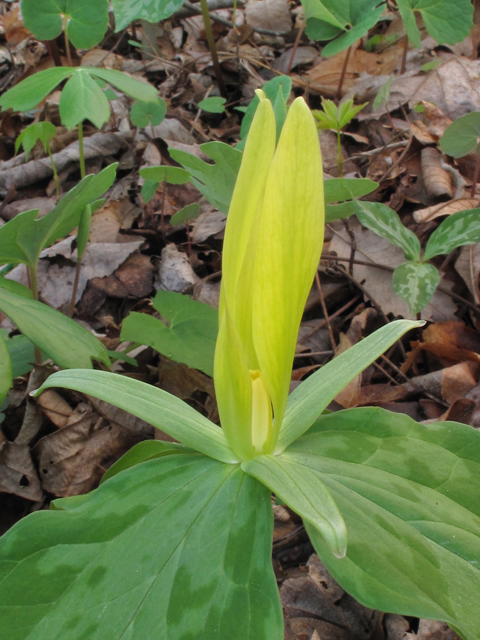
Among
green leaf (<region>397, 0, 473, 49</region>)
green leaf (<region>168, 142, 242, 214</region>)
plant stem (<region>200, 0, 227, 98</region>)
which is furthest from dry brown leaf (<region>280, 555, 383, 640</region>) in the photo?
plant stem (<region>200, 0, 227, 98</region>)

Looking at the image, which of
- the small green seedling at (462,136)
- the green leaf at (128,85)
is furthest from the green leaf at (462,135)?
the green leaf at (128,85)

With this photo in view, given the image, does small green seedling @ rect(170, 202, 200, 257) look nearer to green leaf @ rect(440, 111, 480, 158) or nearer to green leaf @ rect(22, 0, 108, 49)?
green leaf @ rect(22, 0, 108, 49)

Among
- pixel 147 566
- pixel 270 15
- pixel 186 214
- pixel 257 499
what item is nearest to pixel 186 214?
pixel 186 214

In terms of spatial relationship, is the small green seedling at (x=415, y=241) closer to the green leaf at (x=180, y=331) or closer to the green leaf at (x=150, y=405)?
the green leaf at (x=180, y=331)

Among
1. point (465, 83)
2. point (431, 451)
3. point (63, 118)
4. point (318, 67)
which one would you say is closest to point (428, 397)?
point (431, 451)

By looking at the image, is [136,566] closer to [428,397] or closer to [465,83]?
[428,397]

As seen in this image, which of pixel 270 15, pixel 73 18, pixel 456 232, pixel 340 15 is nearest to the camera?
pixel 456 232

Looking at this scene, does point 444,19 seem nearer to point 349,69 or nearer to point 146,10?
point 349,69
